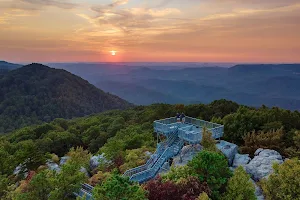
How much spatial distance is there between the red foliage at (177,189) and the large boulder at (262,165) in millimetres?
6591

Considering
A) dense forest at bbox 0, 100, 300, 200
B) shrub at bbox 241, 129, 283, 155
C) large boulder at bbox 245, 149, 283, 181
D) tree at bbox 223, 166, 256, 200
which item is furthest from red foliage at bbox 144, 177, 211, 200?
shrub at bbox 241, 129, 283, 155

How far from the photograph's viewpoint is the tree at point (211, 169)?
63.7 feet

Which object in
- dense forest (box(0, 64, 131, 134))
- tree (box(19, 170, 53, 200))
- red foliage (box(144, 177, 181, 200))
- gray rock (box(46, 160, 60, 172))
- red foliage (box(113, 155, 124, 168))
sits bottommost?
dense forest (box(0, 64, 131, 134))

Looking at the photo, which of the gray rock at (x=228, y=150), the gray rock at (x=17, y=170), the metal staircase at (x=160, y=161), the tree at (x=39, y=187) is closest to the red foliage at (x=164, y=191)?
the metal staircase at (x=160, y=161)

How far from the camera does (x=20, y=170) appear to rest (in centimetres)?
3441

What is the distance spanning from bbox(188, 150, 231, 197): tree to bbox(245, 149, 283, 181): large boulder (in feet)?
13.0

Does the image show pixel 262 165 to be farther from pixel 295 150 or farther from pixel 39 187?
pixel 39 187

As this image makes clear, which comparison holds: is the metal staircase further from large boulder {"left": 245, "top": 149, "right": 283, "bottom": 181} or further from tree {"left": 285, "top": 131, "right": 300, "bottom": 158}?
tree {"left": 285, "top": 131, "right": 300, "bottom": 158}

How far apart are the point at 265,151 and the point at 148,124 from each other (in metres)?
31.2

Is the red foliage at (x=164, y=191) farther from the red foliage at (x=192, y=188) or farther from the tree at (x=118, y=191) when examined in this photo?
the tree at (x=118, y=191)

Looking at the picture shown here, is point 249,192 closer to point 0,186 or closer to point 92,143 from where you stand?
point 0,186

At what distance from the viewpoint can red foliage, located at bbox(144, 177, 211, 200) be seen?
17.7m

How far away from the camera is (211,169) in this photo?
19781 mm

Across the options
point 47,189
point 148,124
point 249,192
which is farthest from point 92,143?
point 249,192
